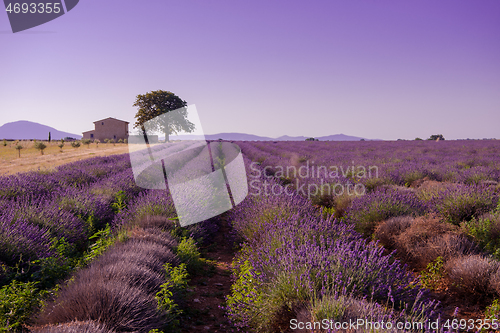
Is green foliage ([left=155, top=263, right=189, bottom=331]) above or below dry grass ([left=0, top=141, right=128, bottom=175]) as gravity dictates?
below

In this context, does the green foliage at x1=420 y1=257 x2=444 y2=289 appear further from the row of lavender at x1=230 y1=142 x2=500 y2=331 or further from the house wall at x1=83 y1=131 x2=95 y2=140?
the house wall at x1=83 y1=131 x2=95 y2=140

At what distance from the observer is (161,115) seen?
40688 mm

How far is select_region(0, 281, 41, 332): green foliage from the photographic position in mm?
1830

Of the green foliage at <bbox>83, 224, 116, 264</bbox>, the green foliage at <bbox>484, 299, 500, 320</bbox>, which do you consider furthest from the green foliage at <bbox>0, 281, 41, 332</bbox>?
the green foliage at <bbox>484, 299, 500, 320</bbox>

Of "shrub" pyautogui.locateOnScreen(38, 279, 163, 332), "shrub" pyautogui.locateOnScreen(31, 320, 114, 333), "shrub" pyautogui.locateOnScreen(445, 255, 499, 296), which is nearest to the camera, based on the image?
"shrub" pyautogui.locateOnScreen(31, 320, 114, 333)

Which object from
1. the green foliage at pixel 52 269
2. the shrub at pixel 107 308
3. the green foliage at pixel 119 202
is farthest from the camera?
the green foliage at pixel 119 202

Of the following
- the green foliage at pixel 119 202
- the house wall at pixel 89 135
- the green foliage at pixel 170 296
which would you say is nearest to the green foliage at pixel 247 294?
the green foliage at pixel 170 296

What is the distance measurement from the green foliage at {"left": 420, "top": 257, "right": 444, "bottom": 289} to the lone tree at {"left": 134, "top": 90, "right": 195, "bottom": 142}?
4187 cm

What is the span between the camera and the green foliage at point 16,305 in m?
1.83

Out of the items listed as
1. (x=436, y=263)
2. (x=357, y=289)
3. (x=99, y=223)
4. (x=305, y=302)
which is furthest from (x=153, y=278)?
(x=436, y=263)

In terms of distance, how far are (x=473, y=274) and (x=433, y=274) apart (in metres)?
0.49

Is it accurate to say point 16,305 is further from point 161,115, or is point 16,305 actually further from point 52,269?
point 161,115

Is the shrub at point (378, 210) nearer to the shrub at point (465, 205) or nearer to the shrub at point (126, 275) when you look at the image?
the shrub at point (465, 205)

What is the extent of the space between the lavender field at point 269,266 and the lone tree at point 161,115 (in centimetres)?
3783
